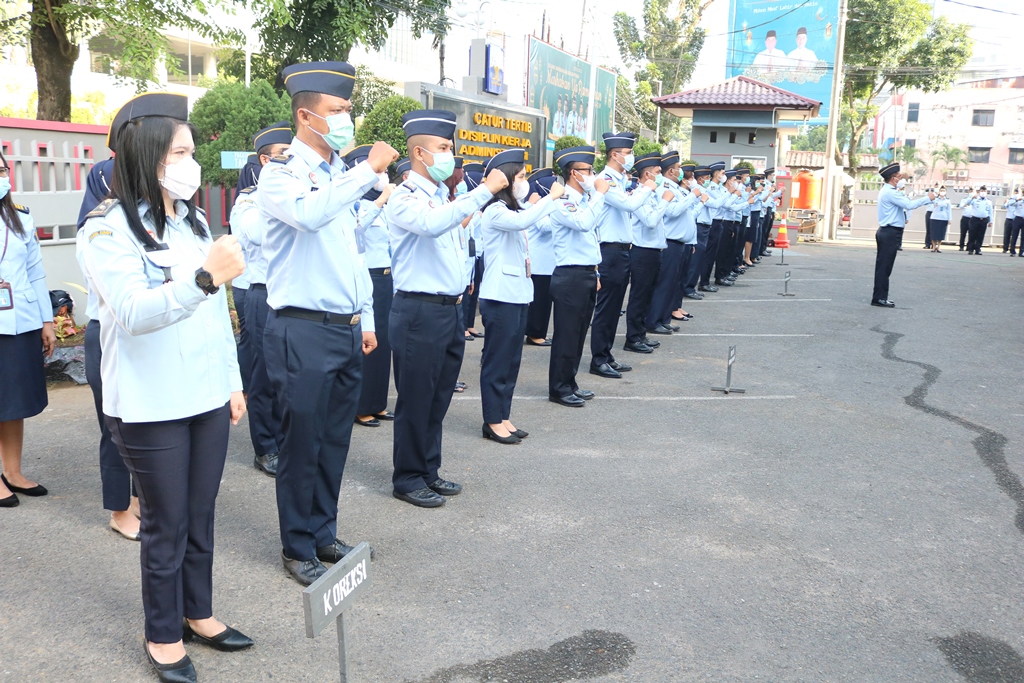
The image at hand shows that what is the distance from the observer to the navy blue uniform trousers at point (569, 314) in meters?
7.31

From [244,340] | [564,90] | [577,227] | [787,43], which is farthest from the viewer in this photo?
[787,43]

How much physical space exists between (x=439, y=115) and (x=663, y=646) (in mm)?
2835

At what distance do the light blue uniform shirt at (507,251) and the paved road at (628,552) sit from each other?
104 cm

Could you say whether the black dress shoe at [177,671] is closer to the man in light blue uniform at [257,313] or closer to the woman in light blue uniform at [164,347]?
the woman in light blue uniform at [164,347]

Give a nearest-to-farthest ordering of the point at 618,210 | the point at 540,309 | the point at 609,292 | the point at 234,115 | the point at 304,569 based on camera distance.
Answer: the point at 304,569
the point at 618,210
the point at 609,292
the point at 540,309
the point at 234,115

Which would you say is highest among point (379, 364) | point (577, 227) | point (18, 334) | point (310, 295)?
point (577, 227)

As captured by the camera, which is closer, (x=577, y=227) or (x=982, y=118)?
(x=577, y=227)

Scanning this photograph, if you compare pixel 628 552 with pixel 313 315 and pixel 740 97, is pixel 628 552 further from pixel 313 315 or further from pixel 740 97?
pixel 740 97

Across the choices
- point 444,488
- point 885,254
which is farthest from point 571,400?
point 885,254

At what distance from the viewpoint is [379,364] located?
6.76m

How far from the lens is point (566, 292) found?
24.0 feet

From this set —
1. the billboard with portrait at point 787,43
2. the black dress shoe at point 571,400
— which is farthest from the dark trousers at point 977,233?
the black dress shoe at point 571,400

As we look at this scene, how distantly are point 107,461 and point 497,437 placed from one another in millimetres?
2631

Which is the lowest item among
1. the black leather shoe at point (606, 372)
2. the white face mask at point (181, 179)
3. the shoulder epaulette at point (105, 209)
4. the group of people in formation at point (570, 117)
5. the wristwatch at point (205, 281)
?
the black leather shoe at point (606, 372)
